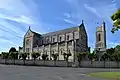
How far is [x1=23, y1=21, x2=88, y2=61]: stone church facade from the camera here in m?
95.6

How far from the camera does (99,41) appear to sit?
115125mm

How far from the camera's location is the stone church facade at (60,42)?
95562mm

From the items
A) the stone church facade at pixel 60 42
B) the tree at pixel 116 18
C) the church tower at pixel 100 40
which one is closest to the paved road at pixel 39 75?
the tree at pixel 116 18

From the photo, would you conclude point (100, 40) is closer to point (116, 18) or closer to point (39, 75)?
point (39, 75)

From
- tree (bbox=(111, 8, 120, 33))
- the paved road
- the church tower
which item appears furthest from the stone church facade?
tree (bbox=(111, 8, 120, 33))

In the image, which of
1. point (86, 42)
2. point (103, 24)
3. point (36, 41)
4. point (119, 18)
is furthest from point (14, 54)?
point (119, 18)

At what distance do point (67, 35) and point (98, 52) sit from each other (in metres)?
19.7

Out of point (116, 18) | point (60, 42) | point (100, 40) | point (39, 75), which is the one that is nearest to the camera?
point (116, 18)

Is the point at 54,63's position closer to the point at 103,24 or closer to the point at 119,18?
the point at 103,24

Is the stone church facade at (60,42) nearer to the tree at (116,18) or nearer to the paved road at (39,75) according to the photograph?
the paved road at (39,75)

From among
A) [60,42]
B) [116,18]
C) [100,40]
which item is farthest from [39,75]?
[100,40]

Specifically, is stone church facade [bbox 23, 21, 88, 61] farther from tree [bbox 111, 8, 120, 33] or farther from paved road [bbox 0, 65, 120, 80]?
tree [bbox 111, 8, 120, 33]

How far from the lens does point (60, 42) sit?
10262 cm

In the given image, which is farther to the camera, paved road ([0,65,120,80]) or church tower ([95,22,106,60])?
church tower ([95,22,106,60])
